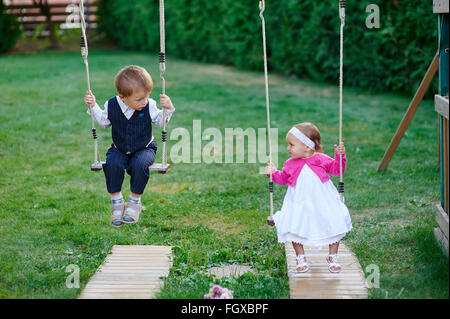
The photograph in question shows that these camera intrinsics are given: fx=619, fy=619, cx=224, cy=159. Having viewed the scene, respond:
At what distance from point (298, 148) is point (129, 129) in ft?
4.12

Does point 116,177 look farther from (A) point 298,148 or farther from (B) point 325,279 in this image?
(B) point 325,279

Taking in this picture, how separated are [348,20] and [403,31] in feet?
3.81

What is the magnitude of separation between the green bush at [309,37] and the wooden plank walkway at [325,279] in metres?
6.34

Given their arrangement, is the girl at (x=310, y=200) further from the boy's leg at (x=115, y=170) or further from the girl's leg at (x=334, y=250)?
the boy's leg at (x=115, y=170)

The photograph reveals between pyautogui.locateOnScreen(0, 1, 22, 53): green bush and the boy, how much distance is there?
14.3 m

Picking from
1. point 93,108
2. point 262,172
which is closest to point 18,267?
point 93,108

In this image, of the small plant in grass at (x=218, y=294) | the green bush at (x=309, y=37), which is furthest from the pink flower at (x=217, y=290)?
the green bush at (x=309, y=37)

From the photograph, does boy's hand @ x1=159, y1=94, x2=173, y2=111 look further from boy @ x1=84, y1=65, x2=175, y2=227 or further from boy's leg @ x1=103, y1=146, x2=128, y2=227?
boy's leg @ x1=103, y1=146, x2=128, y2=227

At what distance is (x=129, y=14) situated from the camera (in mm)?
19219

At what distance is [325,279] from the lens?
4152mm

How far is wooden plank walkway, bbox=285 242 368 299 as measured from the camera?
3916mm

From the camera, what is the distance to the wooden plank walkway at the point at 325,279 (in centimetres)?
392

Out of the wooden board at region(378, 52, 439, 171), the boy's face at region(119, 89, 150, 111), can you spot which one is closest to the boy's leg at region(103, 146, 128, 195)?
the boy's face at region(119, 89, 150, 111)

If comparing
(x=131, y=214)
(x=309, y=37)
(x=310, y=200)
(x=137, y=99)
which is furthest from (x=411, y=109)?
(x=309, y=37)
